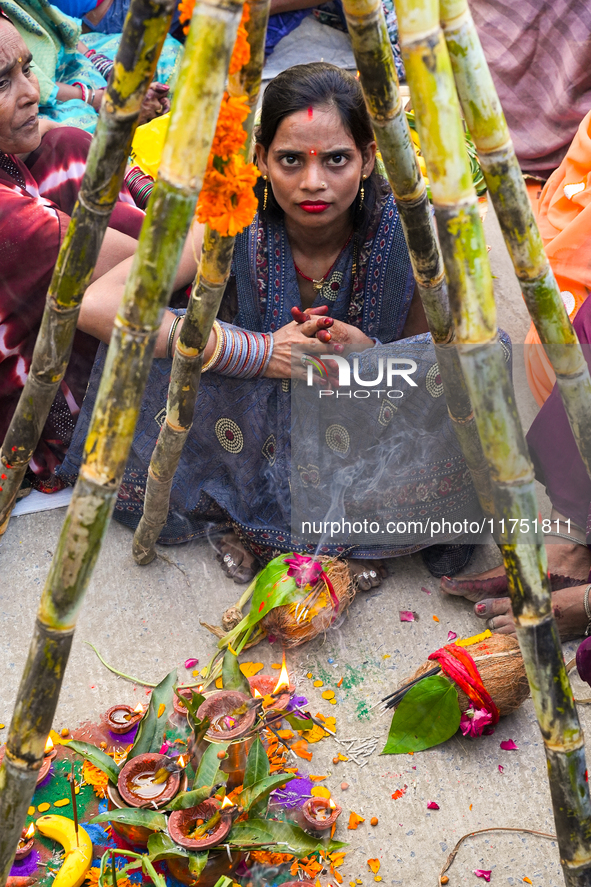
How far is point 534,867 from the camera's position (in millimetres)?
1758

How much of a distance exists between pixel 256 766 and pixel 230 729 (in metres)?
0.10

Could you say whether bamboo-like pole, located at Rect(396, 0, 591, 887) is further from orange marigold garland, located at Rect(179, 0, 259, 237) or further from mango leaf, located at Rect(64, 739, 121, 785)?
mango leaf, located at Rect(64, 739, 121, 785)

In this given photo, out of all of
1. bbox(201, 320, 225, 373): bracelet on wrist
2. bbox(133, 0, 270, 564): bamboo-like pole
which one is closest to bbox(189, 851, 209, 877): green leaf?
bbox(133, 0, 270, 564): bamboo-like pole

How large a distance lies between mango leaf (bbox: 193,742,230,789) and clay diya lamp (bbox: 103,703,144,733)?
0.33m

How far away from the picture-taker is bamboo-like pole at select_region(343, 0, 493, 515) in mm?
1208

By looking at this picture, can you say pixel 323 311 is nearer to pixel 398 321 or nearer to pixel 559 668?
pixel 398 321

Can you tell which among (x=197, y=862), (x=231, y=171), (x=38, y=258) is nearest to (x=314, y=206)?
(x=38, y=258)

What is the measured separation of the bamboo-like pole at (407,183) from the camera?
1.21m

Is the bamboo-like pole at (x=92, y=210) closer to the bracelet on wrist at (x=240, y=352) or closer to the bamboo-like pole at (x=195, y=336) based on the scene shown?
the bamboo-like pole at (x=195, y=336)

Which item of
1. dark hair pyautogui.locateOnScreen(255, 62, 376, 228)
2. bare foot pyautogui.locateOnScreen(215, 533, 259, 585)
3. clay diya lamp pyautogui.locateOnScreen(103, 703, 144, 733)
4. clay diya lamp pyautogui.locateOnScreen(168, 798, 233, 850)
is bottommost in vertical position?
bare foot pyautogui.locateOnScreen(215, 533, 259, 585)

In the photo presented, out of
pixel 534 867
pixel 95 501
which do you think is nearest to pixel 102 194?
pixel 95 501

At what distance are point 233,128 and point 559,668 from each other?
3.08 feet

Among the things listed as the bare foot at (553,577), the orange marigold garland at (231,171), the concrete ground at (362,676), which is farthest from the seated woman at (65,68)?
the bare foot at (553,577)

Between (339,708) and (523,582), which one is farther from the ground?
(523,582)
